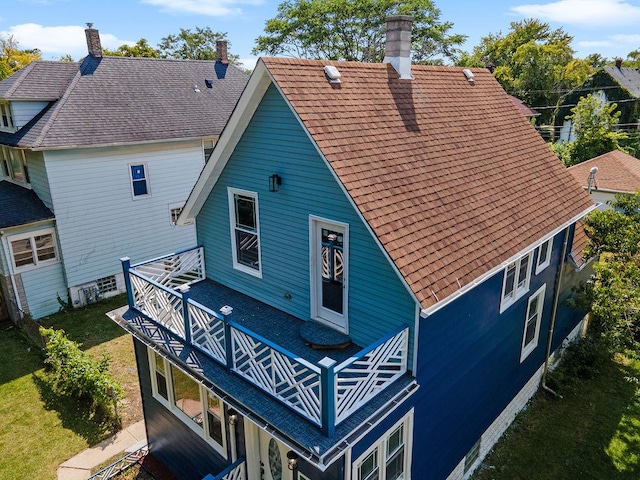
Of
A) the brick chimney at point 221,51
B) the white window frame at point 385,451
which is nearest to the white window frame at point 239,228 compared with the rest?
the white window frame at point 385,451

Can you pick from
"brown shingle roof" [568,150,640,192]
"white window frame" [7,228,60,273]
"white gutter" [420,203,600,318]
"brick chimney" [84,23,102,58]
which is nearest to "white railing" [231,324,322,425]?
"white gutter" [420,203,600,318]

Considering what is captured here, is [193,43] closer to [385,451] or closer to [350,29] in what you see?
[350,29]

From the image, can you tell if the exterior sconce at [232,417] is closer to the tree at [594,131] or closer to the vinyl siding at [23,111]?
the vinyl siding at [23,111]

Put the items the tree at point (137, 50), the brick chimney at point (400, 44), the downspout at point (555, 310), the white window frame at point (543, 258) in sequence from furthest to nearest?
the tree at point (137, 50) → the downspout at point (555, 310) → the white window frame at point (543, 258) → the brick chimney at point (400, 44)

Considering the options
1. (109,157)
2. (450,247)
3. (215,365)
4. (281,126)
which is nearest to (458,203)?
(450,247)

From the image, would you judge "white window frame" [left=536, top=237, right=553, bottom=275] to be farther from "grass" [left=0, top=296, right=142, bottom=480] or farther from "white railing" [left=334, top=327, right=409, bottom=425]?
"grass" [left=0, top=296, right=142, bottom=480]

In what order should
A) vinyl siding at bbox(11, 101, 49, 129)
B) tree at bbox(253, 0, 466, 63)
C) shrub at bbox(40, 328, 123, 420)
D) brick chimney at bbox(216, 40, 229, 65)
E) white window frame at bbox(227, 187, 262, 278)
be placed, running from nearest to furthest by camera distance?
white window frame at bbox(227, 187, 262, 278), shrub at bbox(40, 328, 123, 420), vinyl siding at bbox(11, 101, 49, 129), brick chimney at bbox(216, 40, 229, 65), tree at bbox(253, 0, 466, 63)
